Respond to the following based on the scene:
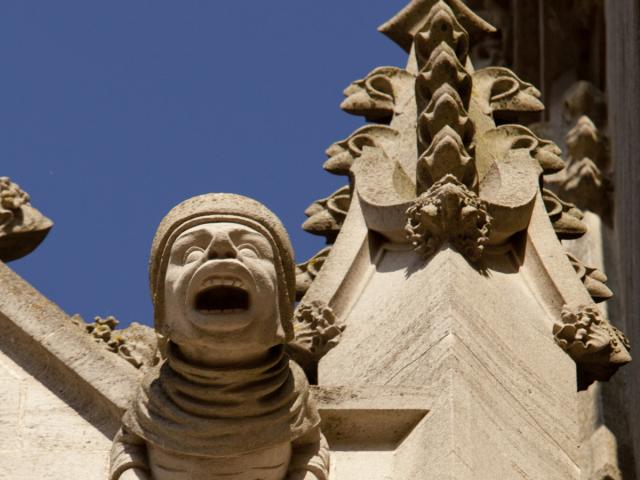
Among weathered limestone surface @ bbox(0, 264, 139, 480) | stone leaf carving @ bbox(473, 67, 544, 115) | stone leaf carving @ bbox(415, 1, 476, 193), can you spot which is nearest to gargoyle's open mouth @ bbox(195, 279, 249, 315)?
weathered limestone surface @ bbox(0, 264, 139, 480)

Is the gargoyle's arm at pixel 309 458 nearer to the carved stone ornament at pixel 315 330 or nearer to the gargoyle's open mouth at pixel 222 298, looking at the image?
the gargoyle's open mouth at pixel 222 298

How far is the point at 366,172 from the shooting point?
15016 millimetres

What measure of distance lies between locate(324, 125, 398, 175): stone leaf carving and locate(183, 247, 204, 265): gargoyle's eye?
12.5 feet

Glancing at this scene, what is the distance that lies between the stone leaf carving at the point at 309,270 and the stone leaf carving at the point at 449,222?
0.86 m

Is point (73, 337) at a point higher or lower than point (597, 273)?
higher

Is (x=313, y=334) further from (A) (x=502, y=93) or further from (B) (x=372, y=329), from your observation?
(A) (x=502, y=93)

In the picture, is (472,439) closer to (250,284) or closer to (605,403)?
(250,284)

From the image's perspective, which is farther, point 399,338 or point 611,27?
point 611,27

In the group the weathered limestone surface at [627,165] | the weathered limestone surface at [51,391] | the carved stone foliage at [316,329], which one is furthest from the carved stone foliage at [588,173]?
the weathered limestone surface at [51,391]

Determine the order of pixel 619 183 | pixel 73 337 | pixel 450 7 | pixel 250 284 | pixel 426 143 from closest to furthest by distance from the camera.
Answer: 1. pixel 250 284
2. pixel 73 337
3. pixel 426 143
4. pixel 450 7
5. pixel 619 183

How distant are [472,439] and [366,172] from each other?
3023 millimetres

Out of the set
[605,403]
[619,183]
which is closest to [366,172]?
[605,403]

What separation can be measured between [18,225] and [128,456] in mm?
2523

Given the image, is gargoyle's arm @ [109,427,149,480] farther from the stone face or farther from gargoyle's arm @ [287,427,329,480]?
gargoyle's arm @ [287,427,329,480]
